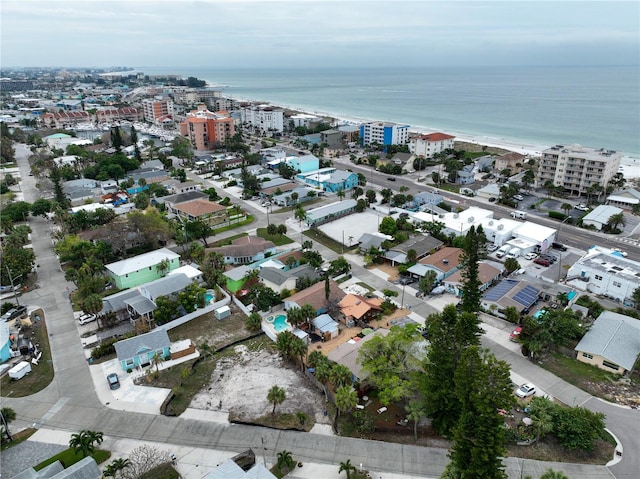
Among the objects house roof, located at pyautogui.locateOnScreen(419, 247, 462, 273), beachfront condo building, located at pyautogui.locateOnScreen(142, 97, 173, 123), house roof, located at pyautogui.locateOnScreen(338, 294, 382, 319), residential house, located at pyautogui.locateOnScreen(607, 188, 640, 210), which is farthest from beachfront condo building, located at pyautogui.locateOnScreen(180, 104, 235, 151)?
residential house, located at pyautogui.locateOnScreen(607, 188, 640, 210)

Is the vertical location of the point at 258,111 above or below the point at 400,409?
above

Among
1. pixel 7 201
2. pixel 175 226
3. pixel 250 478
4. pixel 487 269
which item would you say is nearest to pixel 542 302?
pixel 487 269

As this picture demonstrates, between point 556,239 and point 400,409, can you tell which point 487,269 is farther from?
point 400,409

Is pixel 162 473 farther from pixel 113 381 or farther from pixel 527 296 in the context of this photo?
pixel 527 296

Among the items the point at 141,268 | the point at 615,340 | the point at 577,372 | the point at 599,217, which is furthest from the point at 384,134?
the point at 577,372

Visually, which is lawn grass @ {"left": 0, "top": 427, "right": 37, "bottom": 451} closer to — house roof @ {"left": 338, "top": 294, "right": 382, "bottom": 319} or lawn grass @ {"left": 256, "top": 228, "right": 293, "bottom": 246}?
house roof @ {"left": 338, "top": 294, "right": 382, "bottom": 319}

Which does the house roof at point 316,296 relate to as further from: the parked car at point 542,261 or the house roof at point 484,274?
the parked car at point 542,261
